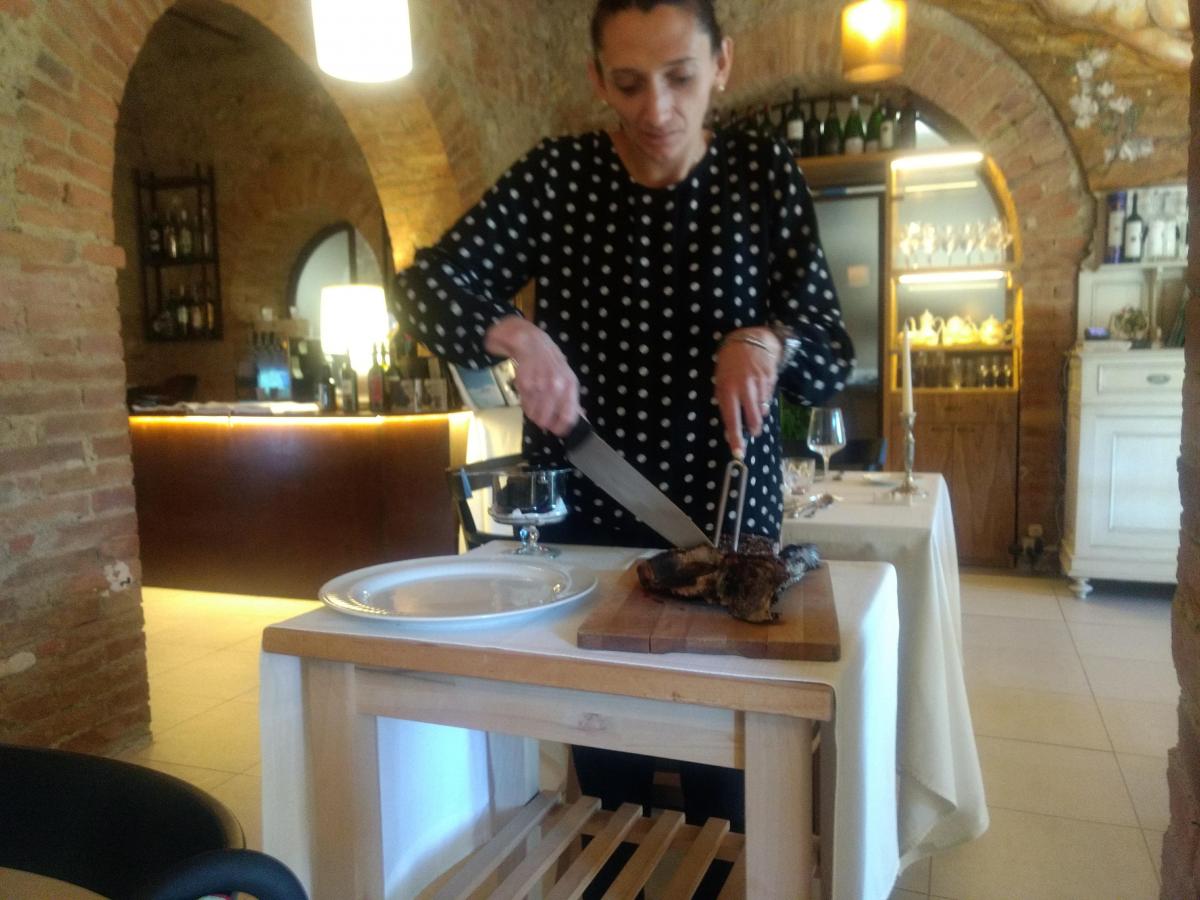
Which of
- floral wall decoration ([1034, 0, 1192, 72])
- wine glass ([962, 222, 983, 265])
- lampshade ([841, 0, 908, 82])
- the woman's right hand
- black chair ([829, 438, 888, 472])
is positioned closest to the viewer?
the woman's right hand

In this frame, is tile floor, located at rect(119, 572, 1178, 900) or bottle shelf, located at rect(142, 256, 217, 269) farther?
bottle shelf, located at rect(142, 256, 217, 269)

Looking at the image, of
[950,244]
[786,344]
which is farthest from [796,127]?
[786,344]

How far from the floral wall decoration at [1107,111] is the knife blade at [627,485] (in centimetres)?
386

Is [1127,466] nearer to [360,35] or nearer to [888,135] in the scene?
[888,135]

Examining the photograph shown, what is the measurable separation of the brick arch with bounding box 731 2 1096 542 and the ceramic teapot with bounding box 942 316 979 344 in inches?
13.2

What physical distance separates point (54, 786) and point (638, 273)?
84cm

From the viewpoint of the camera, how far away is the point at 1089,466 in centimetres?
364

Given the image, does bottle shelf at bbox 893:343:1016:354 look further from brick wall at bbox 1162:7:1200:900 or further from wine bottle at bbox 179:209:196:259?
wine bottle at bbox 179:209:196:259

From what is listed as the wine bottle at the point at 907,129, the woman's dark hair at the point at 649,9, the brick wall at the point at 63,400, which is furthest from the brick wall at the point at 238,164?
the woman's dark hair at the point at 649,9

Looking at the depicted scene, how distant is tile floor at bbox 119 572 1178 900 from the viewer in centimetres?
170

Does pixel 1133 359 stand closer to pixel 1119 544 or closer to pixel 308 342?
A: pixel 1119 544

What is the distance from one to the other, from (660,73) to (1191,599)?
0.82 m

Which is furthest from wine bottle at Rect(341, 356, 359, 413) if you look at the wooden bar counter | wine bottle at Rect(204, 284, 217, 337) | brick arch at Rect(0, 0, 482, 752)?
wine bottle at Rect(204, 284, 217, 337)

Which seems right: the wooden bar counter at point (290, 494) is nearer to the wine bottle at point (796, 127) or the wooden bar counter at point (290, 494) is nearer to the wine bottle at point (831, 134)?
the wine bottle at point (796, 127)
